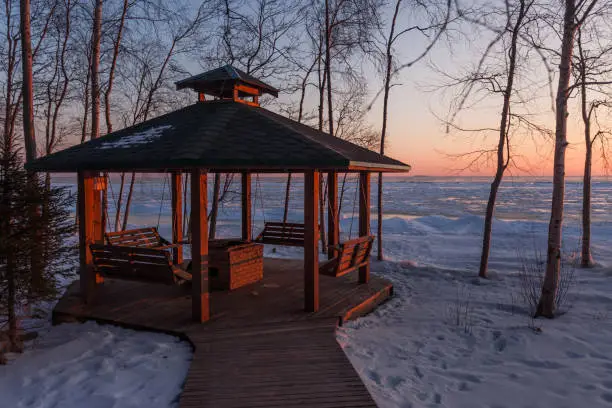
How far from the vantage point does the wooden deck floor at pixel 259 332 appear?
12.3 ft

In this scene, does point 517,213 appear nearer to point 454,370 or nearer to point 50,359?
point 454,370

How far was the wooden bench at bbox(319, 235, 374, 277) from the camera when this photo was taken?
6.30 metres

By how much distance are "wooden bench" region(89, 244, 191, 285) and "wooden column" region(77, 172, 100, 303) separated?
0.48 feet

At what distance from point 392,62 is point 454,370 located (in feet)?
33.2

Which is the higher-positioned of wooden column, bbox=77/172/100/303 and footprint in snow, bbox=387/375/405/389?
wooden column, bbox=77/172/100/303

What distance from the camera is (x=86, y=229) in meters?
A: 6.21

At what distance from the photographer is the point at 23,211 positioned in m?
4.46

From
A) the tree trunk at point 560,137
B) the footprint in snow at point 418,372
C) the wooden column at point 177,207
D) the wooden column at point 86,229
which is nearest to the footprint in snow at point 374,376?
the footprint in snow at point 418,372

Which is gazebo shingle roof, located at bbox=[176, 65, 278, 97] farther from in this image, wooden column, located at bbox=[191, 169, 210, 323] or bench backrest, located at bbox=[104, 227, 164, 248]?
bench backrest, located at bbox=[104, 227, 164, 248]

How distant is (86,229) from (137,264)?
42.3 inches

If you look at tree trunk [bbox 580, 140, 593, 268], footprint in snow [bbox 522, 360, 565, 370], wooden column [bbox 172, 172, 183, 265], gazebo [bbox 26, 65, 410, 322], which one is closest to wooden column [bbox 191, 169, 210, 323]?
gazebo [bbox 26, 65, 410, 322]

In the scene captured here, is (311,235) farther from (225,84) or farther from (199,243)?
(225,84)

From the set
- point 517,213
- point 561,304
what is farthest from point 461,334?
point 517,213

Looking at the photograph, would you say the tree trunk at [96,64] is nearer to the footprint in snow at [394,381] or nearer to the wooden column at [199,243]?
the wooden column at [199,243]
